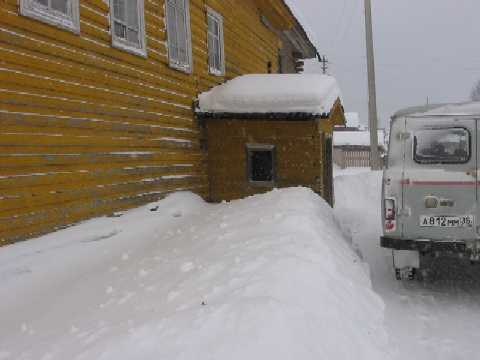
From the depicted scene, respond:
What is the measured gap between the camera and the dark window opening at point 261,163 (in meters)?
11.7

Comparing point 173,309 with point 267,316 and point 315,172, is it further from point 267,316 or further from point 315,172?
point 315,172

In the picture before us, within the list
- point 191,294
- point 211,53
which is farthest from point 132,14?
point 191,294

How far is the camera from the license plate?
6059 mm

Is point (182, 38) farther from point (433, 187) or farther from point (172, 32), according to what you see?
point (433, 187)

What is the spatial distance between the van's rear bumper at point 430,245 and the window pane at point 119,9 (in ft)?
19.2

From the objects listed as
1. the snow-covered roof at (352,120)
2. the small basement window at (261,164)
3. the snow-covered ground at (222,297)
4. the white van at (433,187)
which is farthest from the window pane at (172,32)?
the snow-covered roof at (352,120)

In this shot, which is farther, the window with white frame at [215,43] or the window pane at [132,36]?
the window with white frame at [215,43]

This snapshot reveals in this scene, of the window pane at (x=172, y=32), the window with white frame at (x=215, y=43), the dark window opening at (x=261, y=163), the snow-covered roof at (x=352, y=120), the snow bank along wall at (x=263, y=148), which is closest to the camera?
the window pane at (x=172, y=32)

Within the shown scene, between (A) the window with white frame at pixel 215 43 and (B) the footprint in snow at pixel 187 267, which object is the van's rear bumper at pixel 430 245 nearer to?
(B) the footprint in snow at pixel 187 267

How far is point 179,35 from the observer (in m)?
10.6

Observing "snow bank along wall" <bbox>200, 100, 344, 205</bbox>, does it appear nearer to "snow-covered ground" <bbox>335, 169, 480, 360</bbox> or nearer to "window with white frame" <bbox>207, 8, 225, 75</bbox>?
"window with white frame" <bbox>207, 8, 225, 75</bbox>

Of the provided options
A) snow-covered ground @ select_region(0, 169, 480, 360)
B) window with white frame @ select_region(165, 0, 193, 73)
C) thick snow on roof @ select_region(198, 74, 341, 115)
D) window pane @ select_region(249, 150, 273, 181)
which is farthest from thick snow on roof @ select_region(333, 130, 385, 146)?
snow-covered ground @ select_region(0, 169, 480, 360)

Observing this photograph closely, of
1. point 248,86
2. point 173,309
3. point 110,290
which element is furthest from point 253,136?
point 173,309

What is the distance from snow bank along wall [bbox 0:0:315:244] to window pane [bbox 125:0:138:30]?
0.45ft
